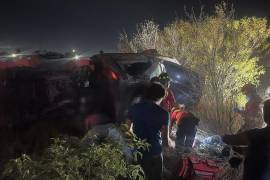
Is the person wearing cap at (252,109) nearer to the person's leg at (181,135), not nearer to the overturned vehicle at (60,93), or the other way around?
the person's leg at (181,135)

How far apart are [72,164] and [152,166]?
1.47m

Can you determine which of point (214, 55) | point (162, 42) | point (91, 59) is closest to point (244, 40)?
point (162, 42)

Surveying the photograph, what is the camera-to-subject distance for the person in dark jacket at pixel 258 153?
3.76 metres

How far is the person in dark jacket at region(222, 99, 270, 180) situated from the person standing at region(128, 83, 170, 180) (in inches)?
49.1

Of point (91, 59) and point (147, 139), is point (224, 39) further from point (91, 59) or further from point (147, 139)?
point (147, 139)

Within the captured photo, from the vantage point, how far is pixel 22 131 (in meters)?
6.57

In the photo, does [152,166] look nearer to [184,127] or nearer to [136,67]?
[184,127]

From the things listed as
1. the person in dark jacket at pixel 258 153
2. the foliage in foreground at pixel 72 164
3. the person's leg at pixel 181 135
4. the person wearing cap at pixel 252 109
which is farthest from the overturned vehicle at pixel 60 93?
the person in dark jacket at pixel 258 153

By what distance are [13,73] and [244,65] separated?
26.1 metres

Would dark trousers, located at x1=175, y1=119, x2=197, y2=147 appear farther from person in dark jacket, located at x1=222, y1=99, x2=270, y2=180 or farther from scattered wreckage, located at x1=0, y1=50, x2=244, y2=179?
person in dark jacket, located at x1=222, y1=99, x2=270, y2=180

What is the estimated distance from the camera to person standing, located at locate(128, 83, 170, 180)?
4770 mm

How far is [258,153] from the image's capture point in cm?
379

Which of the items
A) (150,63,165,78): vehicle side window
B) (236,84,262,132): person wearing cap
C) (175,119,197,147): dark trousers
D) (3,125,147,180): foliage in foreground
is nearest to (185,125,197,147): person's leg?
(175,119,197,147): dark trousers

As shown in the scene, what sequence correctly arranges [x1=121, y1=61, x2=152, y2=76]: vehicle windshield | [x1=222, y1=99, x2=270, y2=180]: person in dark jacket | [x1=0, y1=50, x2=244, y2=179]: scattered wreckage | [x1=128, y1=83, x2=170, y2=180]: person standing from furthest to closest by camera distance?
[x1=121, y1=61, x2=152, y2=76]: vehicle windshield
[x1=0, y1=50, x2=244, y2=179]: scattered wreckage
[x1=128, y1=83, x2=170, y2=180]: person standing
[x1=222, y1=99, x2=270, y2=180]: person in dark jacket
